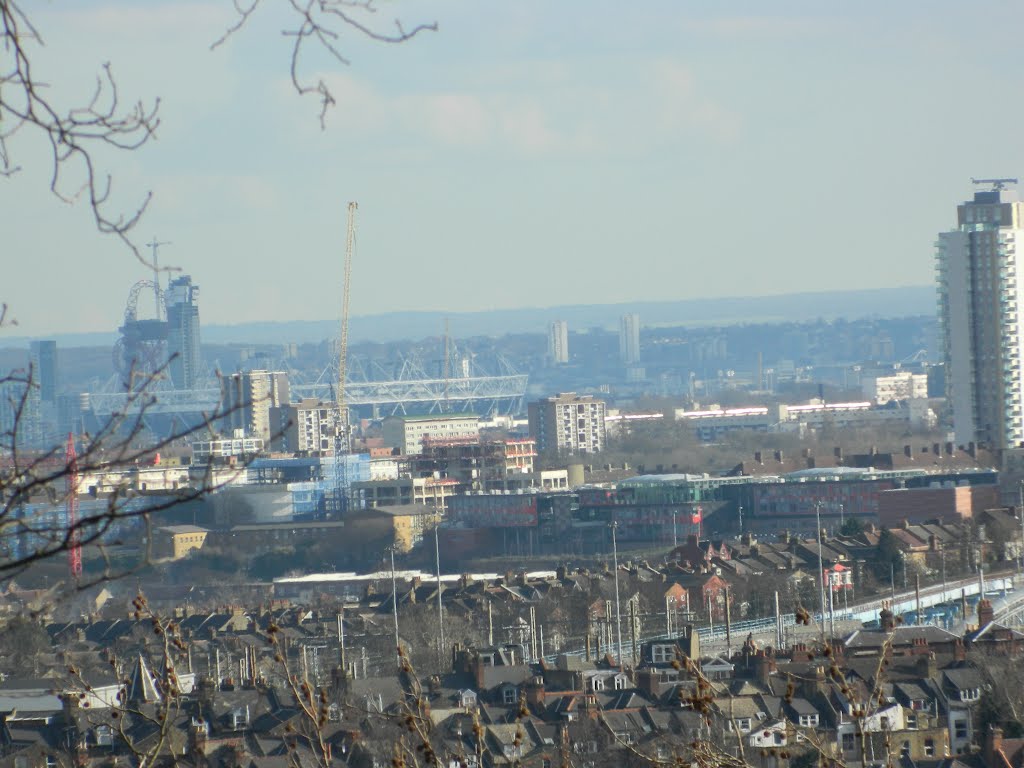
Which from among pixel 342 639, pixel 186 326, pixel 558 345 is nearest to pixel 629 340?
pixel 558 345

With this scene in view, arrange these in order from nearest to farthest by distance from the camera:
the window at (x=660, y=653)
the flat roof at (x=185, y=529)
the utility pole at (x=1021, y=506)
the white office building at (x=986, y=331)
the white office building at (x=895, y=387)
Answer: the window at (x=660, y=653), the utility pole at (x=1021, y=506), the flat roof at (x=185, y=529), the white office building at (x=986, y=331), the white office building at (x=895, y=387)

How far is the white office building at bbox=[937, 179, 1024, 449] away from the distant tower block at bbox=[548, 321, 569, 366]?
87005mm

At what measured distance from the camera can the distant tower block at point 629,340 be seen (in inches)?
5379

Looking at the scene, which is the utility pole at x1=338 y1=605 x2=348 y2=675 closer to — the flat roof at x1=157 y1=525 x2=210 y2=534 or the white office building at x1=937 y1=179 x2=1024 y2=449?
the flat roof at x1=157 y1=525 x2=210 y2=534

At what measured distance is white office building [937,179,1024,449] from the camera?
4722cm

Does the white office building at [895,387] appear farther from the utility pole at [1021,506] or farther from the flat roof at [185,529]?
the utility pole at [1021,506]

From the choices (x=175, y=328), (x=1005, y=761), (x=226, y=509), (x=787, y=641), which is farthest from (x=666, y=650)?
(x=175, y=328)

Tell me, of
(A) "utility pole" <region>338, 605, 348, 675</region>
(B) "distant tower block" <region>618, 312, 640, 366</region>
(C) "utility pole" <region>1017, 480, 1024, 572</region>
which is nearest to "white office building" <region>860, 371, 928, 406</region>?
(B) "distant tower block" <region>618, 312, 640, 366</region>

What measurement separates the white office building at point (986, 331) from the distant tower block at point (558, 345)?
87005mm

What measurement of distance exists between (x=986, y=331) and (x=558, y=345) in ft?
293

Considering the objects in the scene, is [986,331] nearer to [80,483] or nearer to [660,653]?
[660,653]

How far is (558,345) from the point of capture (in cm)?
13662

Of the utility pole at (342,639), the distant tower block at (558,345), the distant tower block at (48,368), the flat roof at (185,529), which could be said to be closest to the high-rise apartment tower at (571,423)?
the flat roof at (185,529)

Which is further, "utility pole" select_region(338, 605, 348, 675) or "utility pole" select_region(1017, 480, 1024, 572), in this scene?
"utility pole" select_region(1017, 480, 1024, 572)
